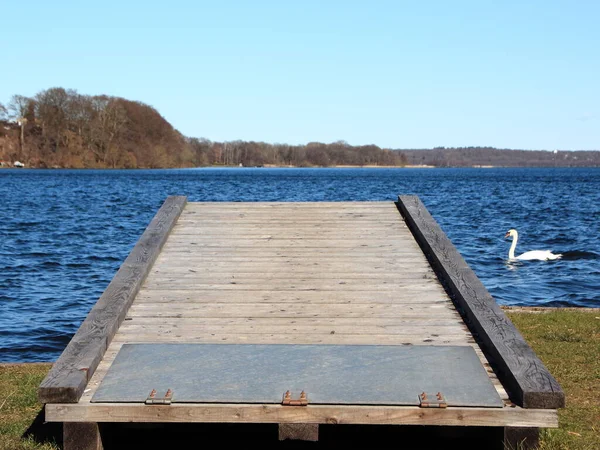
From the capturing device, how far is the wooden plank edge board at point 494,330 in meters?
5.12

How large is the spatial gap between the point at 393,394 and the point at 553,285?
12714mm

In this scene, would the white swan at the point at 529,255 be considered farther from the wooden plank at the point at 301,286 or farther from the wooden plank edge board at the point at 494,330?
the wooden plank at the point at 301,286

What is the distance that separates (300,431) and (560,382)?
3.54 meters

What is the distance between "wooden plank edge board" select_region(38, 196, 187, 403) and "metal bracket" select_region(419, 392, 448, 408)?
91.8 inches

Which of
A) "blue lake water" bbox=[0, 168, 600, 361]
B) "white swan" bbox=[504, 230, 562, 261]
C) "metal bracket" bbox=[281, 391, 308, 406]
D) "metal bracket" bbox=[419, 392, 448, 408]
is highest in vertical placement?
"metal bracket" bbox=[419, 392, 448, 408]

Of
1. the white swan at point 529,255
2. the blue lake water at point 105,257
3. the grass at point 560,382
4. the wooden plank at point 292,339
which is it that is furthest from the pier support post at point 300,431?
the white swan at point 529,255

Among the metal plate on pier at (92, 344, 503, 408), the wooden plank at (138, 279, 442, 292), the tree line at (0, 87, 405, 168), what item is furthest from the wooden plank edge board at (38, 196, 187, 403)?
the tree line at (0, 87, 405, 168)

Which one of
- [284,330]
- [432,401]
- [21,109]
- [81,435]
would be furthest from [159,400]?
[21,109]

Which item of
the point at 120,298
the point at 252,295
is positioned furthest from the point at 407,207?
the point at 120,298

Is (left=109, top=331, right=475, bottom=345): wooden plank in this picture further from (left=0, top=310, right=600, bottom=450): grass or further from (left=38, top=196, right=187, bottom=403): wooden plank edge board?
(left=0, top=310, right=600, bottom=450): grass

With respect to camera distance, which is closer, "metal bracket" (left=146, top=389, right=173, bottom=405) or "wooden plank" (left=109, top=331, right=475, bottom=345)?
"metal bracket" (left=146, top=389, right=173, bottom=405)

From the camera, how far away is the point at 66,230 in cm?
2997

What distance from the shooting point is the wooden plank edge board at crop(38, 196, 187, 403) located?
523 cm

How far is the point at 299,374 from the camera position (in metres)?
5.52
